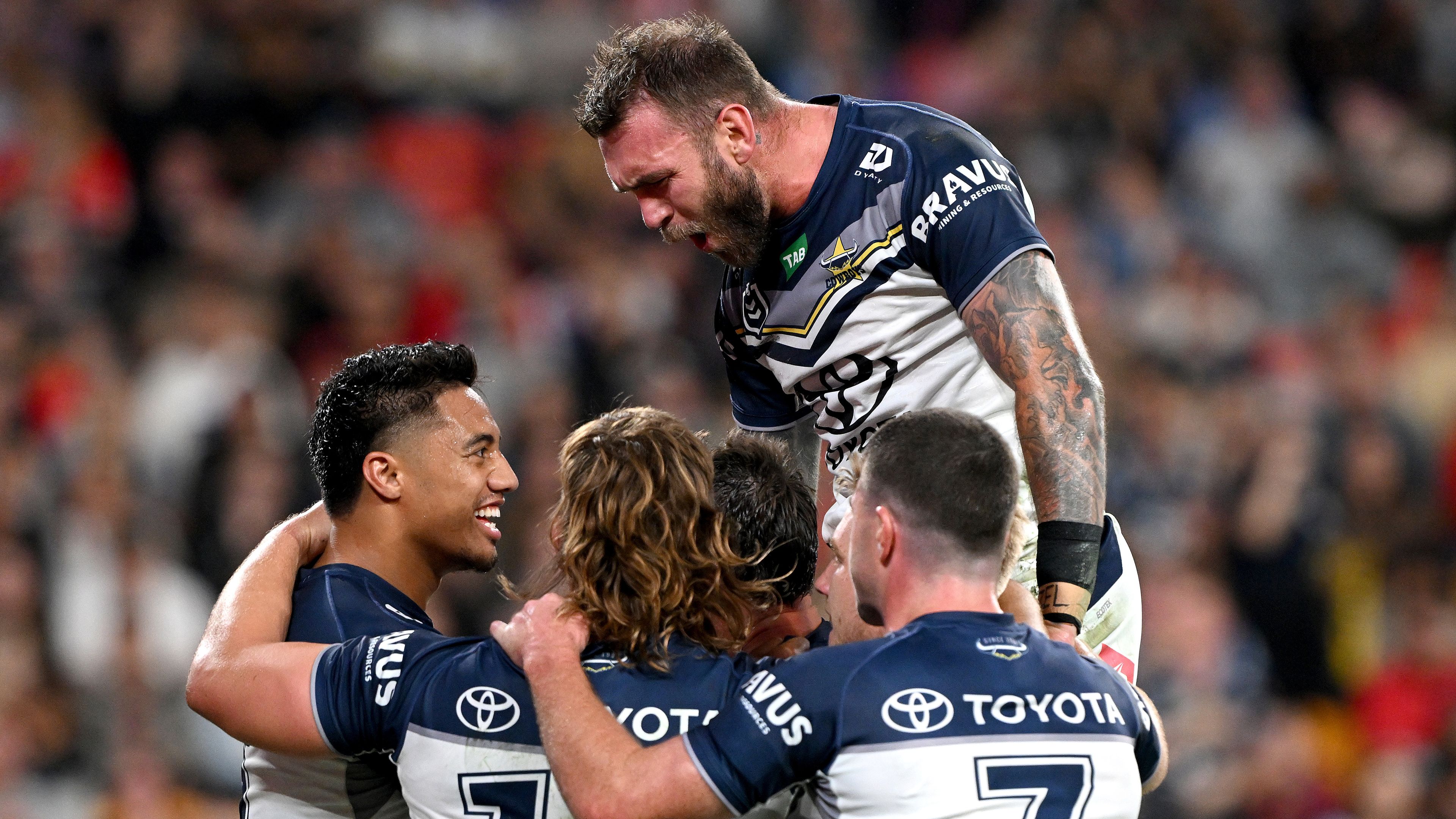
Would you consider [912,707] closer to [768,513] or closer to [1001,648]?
[1001,648]

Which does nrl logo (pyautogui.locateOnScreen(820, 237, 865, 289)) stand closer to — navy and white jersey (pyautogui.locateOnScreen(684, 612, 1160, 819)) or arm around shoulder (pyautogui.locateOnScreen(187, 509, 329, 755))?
navy and white jersey (pyautogui.locateOnScreen(684, 612, 1160, 819))

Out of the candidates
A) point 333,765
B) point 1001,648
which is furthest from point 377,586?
point 1001,648

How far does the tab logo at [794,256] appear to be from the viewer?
3.29 metres

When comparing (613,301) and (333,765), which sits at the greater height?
(613,301)

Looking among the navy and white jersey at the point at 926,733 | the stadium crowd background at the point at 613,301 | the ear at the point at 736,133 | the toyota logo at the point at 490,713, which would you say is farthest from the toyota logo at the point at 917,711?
the stadium crowd background at the point at 613,301

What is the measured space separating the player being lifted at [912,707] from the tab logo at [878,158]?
723 mm

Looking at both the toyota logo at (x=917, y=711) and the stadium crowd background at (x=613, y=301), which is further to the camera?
the stadium crowd background at (x=613, y=301)

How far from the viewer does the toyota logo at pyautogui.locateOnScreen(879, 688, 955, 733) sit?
8.19 feet

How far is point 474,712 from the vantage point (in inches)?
107

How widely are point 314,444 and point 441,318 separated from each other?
15.1ft

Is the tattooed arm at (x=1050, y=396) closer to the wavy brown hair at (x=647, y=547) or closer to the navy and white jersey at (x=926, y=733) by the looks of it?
the navy and white jersey at (x=926, y=733)

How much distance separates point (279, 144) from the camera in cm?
828

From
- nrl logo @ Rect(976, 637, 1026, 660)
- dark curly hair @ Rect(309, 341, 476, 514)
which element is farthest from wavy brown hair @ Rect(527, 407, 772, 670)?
dark curly hair @ Rect(309, 341, 476, 514)

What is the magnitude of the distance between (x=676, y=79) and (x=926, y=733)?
1.52 meters
